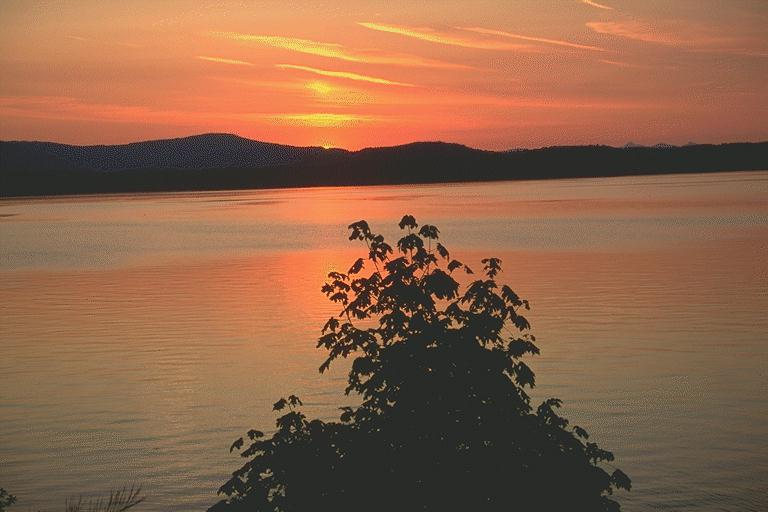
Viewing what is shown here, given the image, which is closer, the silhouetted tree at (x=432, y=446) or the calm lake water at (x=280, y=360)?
the silhouetted tree at (x=432, y=446)

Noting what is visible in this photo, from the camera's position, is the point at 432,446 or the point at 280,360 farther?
the point at 280,360

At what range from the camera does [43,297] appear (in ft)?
133

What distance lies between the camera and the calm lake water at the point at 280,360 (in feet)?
56.1

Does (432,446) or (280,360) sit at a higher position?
(432,446)

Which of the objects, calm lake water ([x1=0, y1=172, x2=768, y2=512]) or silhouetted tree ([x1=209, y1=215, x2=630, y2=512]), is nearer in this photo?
silhouetted tree ([x1=209, y1=215, x2=630, y2=512])

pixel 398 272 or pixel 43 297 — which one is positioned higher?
pixel 398 272

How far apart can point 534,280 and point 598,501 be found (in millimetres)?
31830

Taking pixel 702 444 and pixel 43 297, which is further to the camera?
pixel 43 297

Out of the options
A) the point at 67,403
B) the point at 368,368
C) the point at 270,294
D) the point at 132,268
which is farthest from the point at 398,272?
the point at 132,268

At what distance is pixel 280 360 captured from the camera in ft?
84.4

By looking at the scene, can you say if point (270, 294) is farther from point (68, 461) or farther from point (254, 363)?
point (68, 461)

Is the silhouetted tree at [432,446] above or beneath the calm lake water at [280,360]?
above

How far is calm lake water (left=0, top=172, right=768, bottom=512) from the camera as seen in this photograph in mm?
17109

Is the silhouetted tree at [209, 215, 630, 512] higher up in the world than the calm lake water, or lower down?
higher up
